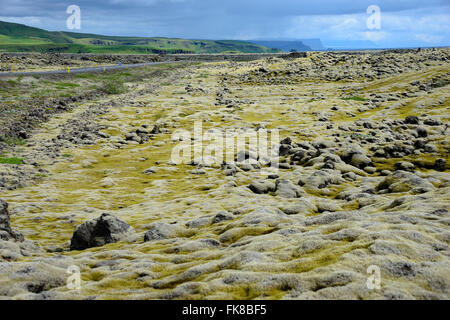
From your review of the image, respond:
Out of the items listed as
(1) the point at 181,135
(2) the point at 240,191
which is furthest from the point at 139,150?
(2) the point at 240,191

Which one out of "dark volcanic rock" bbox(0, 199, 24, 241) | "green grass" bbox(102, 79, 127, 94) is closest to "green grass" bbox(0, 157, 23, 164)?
"dark volcanic rock" bbox(0, 199, 24, 241)

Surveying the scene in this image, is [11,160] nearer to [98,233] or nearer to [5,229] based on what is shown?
[5,229]

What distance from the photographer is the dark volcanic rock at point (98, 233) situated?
A: 1373cm

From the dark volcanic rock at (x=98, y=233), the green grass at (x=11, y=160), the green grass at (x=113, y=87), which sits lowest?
the dark volcanic rock at (x=98, y=233)

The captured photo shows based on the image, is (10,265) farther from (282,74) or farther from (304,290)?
(282,74)

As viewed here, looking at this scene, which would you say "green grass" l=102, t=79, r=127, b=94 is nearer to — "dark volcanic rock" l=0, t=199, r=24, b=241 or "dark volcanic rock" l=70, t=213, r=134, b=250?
"dark volcanic rock" l=0, t=199, r=24, b=241

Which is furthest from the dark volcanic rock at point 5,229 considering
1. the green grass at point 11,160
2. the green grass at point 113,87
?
the green grass at point 113,87

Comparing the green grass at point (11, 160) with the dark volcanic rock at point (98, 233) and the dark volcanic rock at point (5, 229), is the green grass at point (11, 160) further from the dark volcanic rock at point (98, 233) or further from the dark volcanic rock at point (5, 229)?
the dark volcanic rock at point (98, 233)

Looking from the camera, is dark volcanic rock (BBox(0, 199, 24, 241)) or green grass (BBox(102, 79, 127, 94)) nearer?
dark volcanic rock (BBox(0, 199, 24, 241))

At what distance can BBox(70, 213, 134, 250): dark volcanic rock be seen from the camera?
1373cm

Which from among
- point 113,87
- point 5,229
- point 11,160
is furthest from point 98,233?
point 113,87

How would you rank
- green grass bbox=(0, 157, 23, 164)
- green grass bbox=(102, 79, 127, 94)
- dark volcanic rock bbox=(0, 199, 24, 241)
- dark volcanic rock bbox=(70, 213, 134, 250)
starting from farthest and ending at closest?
green grass bbox=(102, 79, 127, 94)
green grass bbox=(0, 157, 23, 164)
dark volcanic rock bbox=(70, 213, 134, 250)
dark volcanic rock bbox=(0, 199, 24, 241)

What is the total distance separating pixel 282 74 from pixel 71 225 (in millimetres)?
81233

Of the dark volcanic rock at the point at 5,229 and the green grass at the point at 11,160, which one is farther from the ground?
the green grass at the point at 11,160
